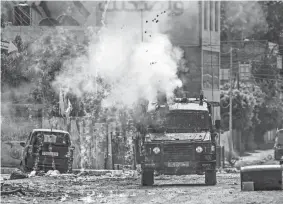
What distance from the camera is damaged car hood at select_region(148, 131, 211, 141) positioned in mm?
20031

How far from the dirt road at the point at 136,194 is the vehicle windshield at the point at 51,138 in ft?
16.8

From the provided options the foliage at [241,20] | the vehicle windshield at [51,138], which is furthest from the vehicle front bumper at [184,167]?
the foliage at [241,20]

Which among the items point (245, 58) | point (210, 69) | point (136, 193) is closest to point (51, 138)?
point (136, 193)

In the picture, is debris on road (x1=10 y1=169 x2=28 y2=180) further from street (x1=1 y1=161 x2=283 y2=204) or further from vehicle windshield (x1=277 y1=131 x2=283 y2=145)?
vehicle windshield (x1=277 y1=131 x2=283 y2=145)

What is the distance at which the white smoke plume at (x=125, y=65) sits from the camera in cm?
2516

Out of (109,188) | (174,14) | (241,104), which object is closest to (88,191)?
(109,188)

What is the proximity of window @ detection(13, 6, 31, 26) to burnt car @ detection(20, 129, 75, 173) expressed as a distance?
14296 mm

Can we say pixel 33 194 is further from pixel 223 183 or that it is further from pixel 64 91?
pixel 64 91

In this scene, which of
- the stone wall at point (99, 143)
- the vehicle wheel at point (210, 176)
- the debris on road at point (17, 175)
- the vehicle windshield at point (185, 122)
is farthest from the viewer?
the stone wall at point (99, 143)

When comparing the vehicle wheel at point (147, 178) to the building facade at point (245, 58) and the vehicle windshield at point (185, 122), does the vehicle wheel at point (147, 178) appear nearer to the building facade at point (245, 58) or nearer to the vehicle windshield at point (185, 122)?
the vehicle windshield at point (185, 122)

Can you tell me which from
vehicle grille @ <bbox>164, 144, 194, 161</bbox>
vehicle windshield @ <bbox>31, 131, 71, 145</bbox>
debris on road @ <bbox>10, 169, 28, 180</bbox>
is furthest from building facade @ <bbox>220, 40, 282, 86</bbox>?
vehicle grille @ <bbox>164, 144, 194, 161</bbox>

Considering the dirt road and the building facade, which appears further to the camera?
the building facade

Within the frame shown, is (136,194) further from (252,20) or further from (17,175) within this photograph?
(252,20)

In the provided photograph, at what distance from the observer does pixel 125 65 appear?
28.0 m
